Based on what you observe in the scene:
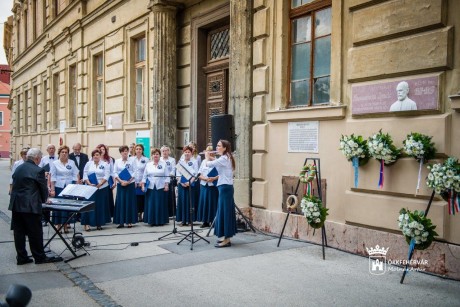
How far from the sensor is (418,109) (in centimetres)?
633

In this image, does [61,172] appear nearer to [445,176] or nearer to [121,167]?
[121,167]

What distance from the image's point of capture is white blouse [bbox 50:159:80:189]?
32.7ft

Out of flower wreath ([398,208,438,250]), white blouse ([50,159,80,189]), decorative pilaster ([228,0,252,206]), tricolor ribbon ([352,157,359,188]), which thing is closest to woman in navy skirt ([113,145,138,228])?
white blouse ([50,159,80,189])

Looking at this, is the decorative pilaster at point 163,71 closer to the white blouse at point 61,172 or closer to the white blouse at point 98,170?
the white blouse at point 98,170

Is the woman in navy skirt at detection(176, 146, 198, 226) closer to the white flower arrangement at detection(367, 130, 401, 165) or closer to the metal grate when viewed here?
the metal grate

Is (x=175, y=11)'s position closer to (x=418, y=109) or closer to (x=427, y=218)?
(x=418, y=109)

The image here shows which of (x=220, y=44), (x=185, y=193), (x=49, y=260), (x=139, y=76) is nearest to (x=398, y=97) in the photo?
(x=185, y=193)

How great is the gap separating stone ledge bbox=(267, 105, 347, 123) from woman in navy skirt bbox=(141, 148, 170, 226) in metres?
2.87

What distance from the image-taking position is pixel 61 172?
999 cm

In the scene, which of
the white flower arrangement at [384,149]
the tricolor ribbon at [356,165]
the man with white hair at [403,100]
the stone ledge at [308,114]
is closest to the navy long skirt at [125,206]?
the stone ledge at [308,114]

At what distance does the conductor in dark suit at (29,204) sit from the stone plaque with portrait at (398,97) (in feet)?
16.3

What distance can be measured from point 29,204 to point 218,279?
303 cm

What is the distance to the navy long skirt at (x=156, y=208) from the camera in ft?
33.8

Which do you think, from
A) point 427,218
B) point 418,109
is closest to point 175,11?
point 418,109
